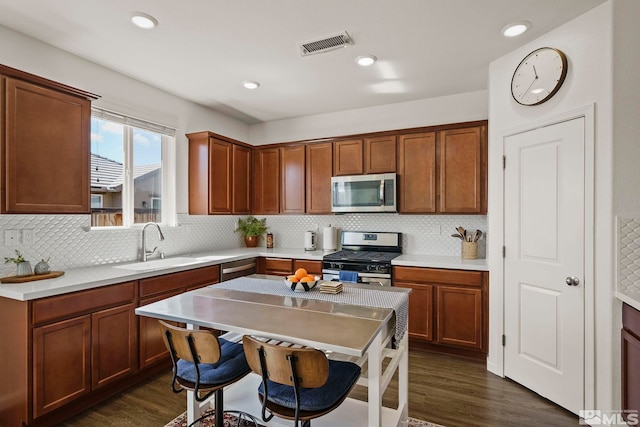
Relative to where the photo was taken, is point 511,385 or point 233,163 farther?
point 233,163

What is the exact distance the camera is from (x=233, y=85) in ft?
11.2

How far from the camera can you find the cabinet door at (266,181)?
441cm

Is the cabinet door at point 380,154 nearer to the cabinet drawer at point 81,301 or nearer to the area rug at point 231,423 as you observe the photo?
the area rug at point 231,423

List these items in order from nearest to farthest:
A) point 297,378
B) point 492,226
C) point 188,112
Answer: point 297,378 < point 492,226 < point 188,112

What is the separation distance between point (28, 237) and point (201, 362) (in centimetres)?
195

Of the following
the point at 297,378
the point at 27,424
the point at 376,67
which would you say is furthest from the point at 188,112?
the point at 297,378

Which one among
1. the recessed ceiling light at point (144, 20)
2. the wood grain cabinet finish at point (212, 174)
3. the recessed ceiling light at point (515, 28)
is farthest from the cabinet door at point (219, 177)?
the recessed ceiling light at point (515, 28)

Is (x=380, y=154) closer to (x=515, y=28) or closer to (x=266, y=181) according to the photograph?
(x=266, y=181)

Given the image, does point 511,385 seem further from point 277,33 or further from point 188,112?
point 188,112

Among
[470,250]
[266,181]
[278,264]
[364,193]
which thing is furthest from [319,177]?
[470,250]

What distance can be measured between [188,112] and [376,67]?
2.25 m

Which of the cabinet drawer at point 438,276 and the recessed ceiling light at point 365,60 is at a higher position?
the recessed ceiling light at point 365,60

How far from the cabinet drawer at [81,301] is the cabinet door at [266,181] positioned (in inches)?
83.4

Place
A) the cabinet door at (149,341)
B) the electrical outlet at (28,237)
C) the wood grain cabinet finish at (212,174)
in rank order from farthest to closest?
the wood grain cabinet finish at (212,174) → the cabinet door at (149,341) → the electrical outlet at (28,237)
